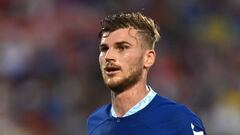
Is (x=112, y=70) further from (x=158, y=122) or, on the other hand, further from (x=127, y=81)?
(x=158, y=122)

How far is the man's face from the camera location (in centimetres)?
309

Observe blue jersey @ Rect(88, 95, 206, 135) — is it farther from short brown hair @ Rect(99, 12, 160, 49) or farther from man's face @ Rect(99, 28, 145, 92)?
short brown hair @ Rect(99, 12, 160, 49)

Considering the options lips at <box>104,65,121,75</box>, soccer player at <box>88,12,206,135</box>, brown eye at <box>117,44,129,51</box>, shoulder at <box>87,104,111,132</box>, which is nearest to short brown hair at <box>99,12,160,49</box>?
soccer player at <box>88,12,206,135</box>

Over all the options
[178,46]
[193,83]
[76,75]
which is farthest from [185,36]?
[76,75]

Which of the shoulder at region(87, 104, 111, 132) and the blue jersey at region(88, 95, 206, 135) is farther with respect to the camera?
the shoulder at region(87, 104, 111, 132)

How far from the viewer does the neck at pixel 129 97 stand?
3166 millimetres

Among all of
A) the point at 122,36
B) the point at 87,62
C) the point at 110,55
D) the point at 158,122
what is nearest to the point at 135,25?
the point at 122,36

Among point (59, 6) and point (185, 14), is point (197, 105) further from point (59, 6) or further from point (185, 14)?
point (59, 6)

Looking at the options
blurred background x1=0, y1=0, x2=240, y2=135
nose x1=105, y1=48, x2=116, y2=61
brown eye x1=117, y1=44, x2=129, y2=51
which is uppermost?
brown eye x1=117, y1=44, x2=129, y2=51

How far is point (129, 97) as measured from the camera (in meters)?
3.18

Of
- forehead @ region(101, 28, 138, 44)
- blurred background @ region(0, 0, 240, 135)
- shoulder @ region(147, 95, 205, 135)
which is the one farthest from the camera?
blurred background @ region(0, 0, 240, 135)

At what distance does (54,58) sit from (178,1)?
5.55 ft

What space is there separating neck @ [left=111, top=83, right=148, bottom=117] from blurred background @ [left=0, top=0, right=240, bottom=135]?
3.42 metres

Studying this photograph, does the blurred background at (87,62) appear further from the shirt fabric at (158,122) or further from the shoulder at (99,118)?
the shirt fabric at (158,122)
